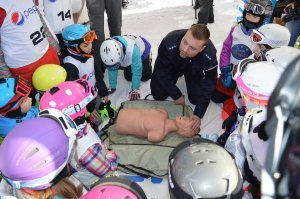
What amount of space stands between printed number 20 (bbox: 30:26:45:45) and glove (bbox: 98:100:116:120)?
35.7 inches

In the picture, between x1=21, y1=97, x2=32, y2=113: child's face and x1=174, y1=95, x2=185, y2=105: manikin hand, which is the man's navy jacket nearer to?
x1=174, y1=95, x2=185, y2=105: manikin hand

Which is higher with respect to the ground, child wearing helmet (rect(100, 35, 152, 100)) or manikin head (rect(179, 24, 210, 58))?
manikin head (rect(179, 24, 210, 58))

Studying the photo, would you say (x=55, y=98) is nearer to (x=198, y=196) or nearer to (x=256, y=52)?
(x=198, y=196)

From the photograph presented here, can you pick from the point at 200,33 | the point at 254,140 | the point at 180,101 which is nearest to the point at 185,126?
the point at 180,101

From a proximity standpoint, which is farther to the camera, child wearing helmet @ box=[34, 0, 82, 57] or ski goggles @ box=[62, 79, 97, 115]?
child wearing helmet @ box=[34, 0, 82, 57]

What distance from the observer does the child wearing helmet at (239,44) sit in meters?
3.35

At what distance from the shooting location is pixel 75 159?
2.25 m

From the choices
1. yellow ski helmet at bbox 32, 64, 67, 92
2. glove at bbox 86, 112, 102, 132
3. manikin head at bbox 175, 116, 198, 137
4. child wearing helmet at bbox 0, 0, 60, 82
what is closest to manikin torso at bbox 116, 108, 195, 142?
manikin head at bbox 175, 116, 198, 137

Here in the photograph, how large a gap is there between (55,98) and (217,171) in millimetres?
1351

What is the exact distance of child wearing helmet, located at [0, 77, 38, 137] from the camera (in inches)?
96.7

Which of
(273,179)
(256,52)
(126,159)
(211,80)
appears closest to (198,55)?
(211,80)

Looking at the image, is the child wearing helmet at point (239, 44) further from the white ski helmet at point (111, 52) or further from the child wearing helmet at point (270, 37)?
the white ski helmet at point (111, 52)

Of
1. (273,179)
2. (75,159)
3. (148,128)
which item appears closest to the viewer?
(273,179)

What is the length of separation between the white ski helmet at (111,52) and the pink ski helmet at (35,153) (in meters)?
1.54
